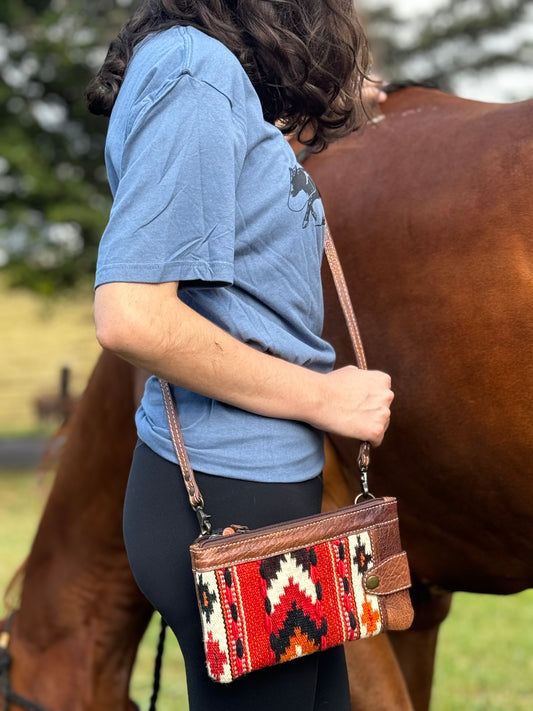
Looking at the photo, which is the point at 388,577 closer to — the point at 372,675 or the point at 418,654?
the point at 372,675

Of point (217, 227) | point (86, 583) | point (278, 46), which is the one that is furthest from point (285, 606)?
point (86, 583)

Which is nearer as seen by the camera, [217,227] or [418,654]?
[217,227]

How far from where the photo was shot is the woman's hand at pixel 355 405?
Result: 1.19 metres

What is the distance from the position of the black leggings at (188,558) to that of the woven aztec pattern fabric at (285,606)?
0.06m

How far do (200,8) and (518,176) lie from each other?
2.16ft

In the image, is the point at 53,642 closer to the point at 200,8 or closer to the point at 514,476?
the point at 514,476

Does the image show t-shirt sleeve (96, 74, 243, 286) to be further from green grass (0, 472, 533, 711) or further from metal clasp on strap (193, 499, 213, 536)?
green grass (0, 472, 533, 711)

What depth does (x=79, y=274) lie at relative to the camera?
1011 cm

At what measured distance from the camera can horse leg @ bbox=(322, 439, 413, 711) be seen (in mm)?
1616

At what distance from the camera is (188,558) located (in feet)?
3.72

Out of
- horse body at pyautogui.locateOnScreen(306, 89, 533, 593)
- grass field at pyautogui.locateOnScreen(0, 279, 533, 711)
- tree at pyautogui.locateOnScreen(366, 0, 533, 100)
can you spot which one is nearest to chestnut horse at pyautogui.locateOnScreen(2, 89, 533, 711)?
horse body at pyautogui.locateOnScreen(306, 89, 533, 593)

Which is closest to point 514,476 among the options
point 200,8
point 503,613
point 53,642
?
point 200,8

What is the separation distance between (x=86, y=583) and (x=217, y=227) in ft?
4.05

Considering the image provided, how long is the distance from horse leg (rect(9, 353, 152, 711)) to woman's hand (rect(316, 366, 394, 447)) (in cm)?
82
